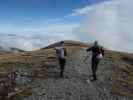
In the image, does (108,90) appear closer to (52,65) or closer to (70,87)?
(70,87)

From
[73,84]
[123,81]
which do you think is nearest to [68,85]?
[73,84]

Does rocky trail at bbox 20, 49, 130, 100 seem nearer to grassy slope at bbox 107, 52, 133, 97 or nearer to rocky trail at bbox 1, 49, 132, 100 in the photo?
rocky trail at bbox 1, 49, 132, 100

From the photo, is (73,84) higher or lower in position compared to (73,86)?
higher

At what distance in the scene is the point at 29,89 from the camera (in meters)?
31.5

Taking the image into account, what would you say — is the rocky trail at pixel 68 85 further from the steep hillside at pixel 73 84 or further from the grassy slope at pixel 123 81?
the grassy slope at pixel 123 81

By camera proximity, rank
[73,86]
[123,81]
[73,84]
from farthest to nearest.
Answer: [123,81], [73,84], [73,86]

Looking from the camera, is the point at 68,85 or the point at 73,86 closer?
the point at 73,86

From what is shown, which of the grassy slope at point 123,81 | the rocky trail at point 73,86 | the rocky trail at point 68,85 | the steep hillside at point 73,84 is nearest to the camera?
the rocky trail at point 73,86

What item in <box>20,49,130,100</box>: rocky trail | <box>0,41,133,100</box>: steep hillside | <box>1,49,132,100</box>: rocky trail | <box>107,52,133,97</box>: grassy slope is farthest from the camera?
<box>107,52,133,97</box>: grassy slope

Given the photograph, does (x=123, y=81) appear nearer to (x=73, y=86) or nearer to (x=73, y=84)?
(x=73, y=84)

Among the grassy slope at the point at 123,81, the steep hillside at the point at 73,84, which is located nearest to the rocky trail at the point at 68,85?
the steep hillside at the point at 73,84

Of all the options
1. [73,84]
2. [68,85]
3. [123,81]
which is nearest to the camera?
[68,85]

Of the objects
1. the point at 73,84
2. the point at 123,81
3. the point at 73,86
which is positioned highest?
the point at 73,84

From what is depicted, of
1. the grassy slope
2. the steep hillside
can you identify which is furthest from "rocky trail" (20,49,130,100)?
the grassy slope
